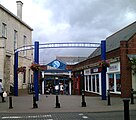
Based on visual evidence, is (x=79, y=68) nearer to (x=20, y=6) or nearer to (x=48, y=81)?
(x=48, y=81)

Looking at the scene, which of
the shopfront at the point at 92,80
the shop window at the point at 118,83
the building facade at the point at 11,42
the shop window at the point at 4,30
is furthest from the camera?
the shopfront at the point at 92,80

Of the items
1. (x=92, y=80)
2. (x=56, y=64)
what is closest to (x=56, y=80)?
(x=56, y=64)

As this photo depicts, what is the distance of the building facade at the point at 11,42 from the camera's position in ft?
89.9

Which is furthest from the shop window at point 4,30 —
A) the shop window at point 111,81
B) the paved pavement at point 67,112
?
the paved pavement at point 67,112

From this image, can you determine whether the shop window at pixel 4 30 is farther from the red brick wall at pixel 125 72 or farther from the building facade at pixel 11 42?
the red brick wall at pixel 125 72

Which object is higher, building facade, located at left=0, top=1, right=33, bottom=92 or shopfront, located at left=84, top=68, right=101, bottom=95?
building facade, located at left=0, top=1, right=33, bottom=92

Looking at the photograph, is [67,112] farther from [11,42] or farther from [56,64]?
[56,64]

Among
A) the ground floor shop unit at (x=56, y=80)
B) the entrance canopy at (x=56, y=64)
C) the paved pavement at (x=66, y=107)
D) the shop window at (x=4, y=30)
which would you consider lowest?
the paved pavement at (x=66, y=107)

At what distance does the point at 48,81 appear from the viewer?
166 ft

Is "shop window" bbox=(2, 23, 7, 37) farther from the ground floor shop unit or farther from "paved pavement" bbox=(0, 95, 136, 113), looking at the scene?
the ground floor shop unit

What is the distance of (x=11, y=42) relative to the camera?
31500 millimetres

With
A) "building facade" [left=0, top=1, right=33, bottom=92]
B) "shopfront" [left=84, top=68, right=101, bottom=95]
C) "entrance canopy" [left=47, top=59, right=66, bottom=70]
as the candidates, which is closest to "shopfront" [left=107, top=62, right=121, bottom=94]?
"shopfront" [left=84, top=68, right=101, bottom=95]

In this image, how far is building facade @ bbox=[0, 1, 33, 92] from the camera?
1078 inches

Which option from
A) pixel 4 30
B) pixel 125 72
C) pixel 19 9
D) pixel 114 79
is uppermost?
pixel 19 9
